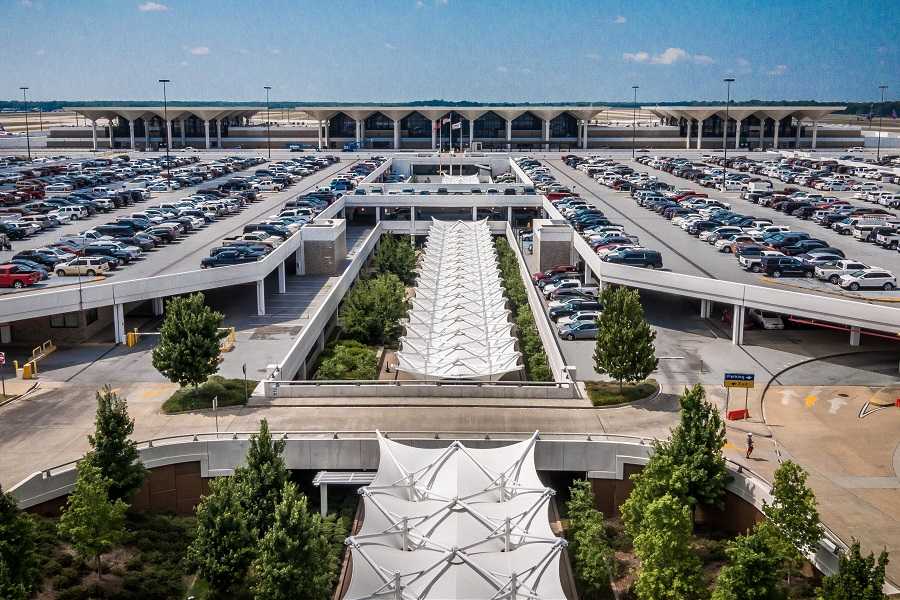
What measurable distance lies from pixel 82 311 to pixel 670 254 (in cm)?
3052

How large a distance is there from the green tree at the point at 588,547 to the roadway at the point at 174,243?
90.6ft

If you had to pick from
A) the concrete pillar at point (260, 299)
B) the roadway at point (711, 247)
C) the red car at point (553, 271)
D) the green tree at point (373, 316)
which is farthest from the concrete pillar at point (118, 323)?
the roadway at point (711, 247)

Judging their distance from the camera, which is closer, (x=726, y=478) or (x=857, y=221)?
(x=726, y=478)

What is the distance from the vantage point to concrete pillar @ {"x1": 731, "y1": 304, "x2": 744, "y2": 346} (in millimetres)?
41438

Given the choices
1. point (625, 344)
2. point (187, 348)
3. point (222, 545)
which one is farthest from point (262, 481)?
point (625, 344)

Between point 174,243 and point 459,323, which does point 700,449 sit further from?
point 174,243

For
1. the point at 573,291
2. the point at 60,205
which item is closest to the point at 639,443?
the point at 573,291

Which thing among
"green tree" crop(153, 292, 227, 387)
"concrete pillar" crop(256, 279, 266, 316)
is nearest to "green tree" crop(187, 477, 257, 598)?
"green tree" crop(153, 292, 227, 387)

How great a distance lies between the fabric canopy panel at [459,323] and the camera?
119ft

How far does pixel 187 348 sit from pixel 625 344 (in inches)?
613

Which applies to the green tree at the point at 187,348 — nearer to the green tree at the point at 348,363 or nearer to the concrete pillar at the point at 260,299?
the green tree at the point at 348,363

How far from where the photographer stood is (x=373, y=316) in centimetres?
4491

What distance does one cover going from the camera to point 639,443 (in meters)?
29.1

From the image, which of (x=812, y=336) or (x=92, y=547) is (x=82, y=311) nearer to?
(x=92, y=547)
